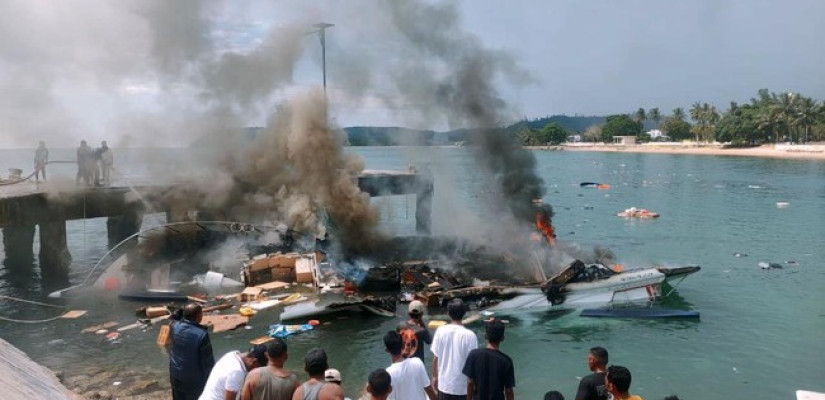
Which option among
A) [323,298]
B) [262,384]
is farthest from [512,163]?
[262,384]

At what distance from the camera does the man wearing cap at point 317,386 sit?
19.2 ft

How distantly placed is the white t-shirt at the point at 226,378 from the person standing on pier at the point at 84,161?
2472cm

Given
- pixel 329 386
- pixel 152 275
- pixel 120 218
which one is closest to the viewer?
pixel 329 386

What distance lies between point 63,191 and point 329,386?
82.1 ft

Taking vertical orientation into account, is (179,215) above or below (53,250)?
above

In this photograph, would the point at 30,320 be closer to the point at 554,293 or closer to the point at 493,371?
the point at 554,293

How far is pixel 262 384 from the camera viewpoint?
247 inches

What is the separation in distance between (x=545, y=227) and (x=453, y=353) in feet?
61.9

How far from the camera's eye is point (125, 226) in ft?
96.4

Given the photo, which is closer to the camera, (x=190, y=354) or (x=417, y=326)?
(x=190, y=354)

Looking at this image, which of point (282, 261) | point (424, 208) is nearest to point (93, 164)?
point (282, 261)

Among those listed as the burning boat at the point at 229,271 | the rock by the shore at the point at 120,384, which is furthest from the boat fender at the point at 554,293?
the rock by the shore at the point at 120,384

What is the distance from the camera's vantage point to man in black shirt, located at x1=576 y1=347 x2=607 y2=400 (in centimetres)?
652

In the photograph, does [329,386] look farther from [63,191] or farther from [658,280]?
[63,191]
